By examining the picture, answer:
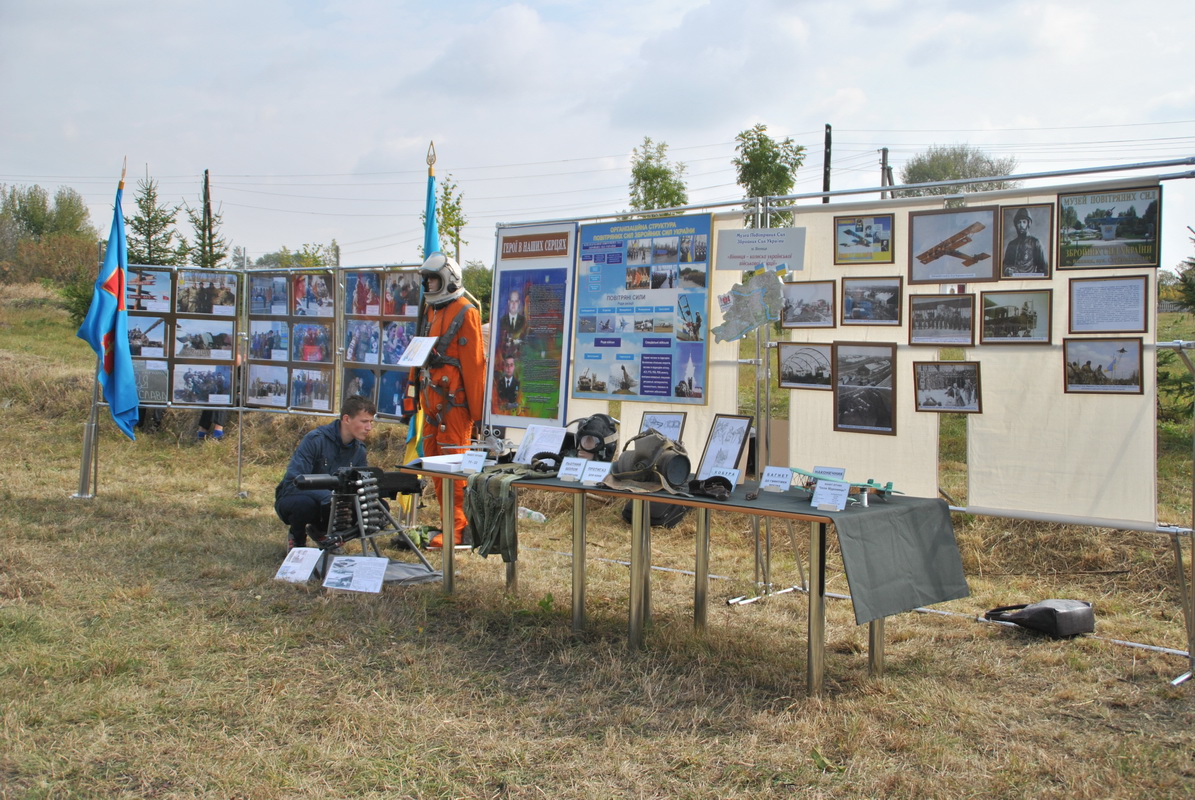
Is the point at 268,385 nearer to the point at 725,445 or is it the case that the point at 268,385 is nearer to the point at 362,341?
the point at 362,341

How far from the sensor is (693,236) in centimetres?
498

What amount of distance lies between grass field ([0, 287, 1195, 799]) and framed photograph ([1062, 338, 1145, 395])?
125 cm

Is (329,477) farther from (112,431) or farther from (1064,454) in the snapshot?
(112,431)

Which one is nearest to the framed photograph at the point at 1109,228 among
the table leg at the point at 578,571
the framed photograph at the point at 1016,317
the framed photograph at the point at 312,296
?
the framed photograph at the point at 1016,317

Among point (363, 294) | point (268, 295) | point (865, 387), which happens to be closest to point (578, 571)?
point (865, 387)

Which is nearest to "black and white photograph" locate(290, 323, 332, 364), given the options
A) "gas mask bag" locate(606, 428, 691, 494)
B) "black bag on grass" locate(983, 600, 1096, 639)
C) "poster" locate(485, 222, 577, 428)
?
"poster" locate(485, 222, 577, 428)

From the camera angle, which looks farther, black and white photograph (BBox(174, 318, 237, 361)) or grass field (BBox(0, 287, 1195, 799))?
black and white photograph (BBox(174, 318, 237, 361))

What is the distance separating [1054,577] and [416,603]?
399cm

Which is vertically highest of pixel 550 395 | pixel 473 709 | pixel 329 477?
pixel 550 395

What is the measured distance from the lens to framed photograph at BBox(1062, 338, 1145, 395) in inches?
153

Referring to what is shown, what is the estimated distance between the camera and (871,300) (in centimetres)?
446

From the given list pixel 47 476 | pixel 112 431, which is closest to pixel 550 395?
pixel 47 476

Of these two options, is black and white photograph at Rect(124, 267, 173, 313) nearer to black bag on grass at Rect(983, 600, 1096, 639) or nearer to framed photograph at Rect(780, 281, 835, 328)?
framed photograph at Rect(780, 281, 835, 328)

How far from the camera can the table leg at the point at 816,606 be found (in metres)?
3.51
